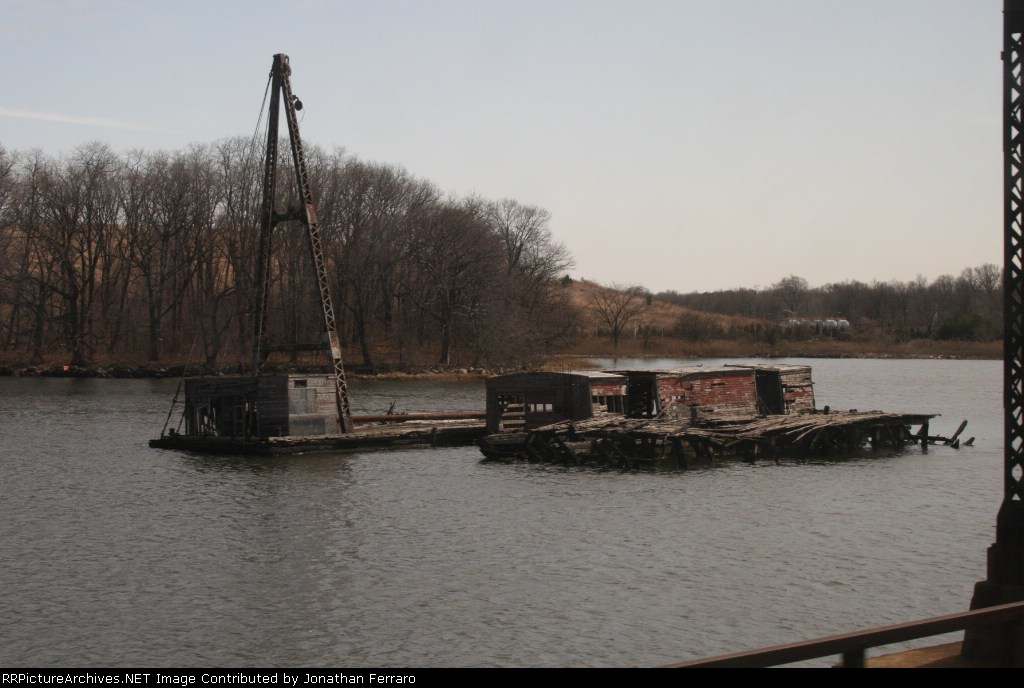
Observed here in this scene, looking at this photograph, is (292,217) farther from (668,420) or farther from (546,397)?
(668,420)

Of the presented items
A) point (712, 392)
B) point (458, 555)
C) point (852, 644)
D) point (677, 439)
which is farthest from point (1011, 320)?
point (712, 392)

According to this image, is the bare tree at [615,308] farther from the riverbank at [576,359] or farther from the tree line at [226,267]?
the tree line at [226,267]

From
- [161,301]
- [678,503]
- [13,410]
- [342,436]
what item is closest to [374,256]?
[161,301]

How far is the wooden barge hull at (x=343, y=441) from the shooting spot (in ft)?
140

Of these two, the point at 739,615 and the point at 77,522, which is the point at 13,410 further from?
the point at 739,615

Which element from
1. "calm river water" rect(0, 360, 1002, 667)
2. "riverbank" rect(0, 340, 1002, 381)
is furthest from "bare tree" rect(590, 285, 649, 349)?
"calm river water" rect(0, 360, 1002, 667)

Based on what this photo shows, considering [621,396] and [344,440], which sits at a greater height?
[621,396]

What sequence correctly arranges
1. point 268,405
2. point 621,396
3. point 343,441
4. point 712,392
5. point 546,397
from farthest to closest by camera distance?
1. point 712,392
2. point 621,396
3. point 546,397
4. point 343,441
5. point 268,405

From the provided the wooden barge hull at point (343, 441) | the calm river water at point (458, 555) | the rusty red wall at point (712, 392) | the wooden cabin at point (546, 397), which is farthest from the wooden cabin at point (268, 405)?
the rusty red wall at point (712, 392)

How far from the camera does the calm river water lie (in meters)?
18.3

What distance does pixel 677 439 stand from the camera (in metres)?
41.8

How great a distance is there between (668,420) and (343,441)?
13.8 metres

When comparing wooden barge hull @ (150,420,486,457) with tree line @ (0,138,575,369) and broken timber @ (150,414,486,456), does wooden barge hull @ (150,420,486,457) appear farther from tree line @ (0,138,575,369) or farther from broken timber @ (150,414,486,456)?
tree line @ (0,138,575,369)

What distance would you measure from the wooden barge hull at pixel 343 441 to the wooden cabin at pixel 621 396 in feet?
6.87
